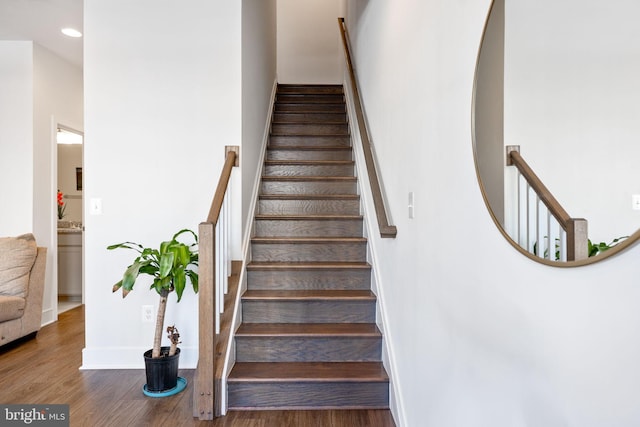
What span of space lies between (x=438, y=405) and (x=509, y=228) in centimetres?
88

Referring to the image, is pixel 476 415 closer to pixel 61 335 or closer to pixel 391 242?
pixel 391 242

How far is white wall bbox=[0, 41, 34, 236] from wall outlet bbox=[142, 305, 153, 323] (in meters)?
1.87

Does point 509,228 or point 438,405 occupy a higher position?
point 509,228

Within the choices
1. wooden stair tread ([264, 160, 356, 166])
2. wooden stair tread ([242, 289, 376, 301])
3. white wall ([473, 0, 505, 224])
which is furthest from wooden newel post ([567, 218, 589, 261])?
wooden stair tread ([264, 160, 356, 166])

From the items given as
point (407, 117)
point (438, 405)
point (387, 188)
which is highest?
point (407, 117)

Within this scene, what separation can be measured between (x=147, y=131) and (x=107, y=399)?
5.85ft

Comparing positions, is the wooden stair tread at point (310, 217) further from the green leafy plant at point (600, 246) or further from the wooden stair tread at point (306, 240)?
the green leafy plant at point (600, 246)

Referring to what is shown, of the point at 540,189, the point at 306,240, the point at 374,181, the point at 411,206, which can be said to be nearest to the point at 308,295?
Answer: the point at 306,240

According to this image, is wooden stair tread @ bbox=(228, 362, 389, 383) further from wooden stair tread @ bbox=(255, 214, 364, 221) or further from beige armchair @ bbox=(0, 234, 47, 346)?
beige armchair @ bbox=(0, 234, 47, 346)

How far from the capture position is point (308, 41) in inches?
239

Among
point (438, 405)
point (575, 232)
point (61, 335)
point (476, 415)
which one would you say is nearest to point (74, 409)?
point (61, 335)

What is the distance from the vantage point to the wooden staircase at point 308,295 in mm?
2213

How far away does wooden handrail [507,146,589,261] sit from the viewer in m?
0.70

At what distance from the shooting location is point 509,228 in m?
0.96
